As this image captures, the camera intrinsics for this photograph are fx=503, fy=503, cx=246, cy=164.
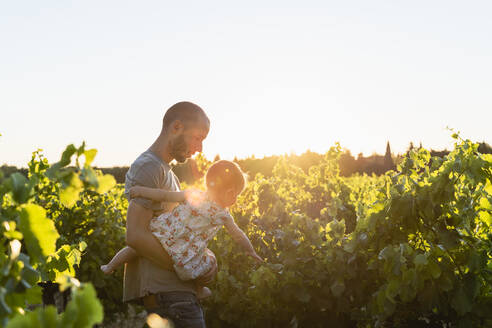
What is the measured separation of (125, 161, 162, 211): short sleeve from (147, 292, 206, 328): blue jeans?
51cm

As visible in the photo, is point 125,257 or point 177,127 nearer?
point 177,127

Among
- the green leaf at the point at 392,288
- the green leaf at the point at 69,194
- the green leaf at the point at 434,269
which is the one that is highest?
the green leaf at the point at 69,194

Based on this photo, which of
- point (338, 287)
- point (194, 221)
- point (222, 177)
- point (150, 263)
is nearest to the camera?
point (150, 263)

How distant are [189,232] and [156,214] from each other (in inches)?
9.0

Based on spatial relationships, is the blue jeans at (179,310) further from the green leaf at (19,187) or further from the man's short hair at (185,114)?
the green leaf at (19,187)

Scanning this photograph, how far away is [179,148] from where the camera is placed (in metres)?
2.90

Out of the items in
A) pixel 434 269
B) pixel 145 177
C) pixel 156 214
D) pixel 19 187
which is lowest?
pixel 434 269

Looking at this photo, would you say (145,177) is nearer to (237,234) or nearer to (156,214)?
(156,214)

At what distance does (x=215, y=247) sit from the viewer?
18.9ft

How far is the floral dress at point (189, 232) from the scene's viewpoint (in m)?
2.89

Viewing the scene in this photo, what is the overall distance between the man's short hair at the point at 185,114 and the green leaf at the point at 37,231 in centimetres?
196

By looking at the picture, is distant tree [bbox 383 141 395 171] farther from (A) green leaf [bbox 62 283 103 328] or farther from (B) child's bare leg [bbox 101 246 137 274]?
(A) green leaf [bbox 62 283 103 328]

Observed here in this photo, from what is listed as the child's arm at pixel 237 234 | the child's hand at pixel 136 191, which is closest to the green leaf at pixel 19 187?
the child's hand at pixel 136 191

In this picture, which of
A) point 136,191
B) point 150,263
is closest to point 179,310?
point 150,263
